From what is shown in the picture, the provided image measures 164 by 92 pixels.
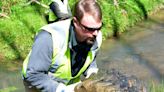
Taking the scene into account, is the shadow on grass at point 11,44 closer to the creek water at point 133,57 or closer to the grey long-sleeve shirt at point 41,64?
the creek water at point 133,57

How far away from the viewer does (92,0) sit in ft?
8.88

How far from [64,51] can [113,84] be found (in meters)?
0.69

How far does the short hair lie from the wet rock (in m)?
0.37

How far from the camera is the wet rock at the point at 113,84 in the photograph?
232cm

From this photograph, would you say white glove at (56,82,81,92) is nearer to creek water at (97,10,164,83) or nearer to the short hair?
the short hair

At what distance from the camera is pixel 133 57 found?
845cm

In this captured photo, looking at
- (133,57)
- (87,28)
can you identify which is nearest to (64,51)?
(87,28)

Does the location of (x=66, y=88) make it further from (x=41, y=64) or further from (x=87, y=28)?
(x=87, y=28)

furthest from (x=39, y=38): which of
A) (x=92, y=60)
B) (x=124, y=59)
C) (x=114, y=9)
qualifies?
(x=114, y=9)

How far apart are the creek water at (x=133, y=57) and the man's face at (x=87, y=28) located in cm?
451

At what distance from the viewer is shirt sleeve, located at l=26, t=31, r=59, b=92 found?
2.76 m

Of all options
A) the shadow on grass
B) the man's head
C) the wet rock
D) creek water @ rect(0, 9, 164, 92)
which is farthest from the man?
the shadow on grass

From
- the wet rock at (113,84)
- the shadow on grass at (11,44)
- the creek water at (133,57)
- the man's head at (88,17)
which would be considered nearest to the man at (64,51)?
the man's head at (88,17)

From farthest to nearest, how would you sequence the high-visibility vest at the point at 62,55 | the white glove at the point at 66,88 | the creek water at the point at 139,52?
1. the creek water at the point at 139,52
2. the high-visibility vest at the point at 62,55
3. the white glove at the point at 66,88
